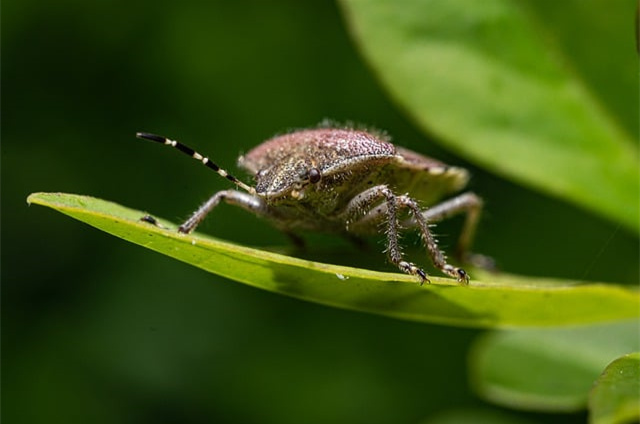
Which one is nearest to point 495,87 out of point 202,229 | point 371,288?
point 371,288

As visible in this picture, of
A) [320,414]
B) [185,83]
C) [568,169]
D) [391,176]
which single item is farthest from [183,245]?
[185,83]

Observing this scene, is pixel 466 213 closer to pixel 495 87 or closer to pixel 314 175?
pixel 495 87

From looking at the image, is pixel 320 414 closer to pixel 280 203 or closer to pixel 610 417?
pixel 280 203

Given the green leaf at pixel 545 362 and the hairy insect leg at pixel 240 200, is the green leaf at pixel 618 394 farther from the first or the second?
the hairy insect leg at pixel 240 200

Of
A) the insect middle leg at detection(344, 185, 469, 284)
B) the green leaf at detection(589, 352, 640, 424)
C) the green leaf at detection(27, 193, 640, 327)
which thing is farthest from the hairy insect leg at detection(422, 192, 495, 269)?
the green leaf at detection(589, 352, 640, 424)

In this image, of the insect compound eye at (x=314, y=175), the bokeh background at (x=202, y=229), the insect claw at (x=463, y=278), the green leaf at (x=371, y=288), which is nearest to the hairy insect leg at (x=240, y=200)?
the insect compound eye at (x=314, y=175)

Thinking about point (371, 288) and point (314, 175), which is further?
point (314, 175)
